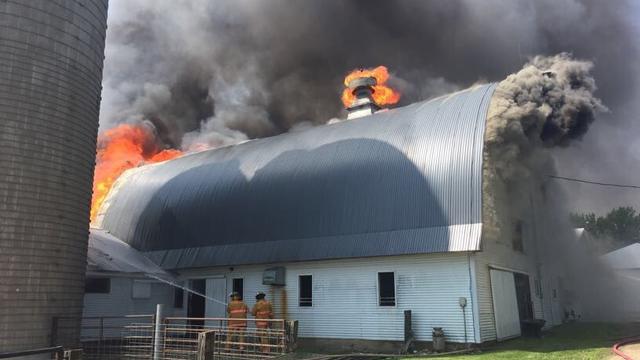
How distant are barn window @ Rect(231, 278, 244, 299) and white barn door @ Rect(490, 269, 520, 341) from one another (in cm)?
1016

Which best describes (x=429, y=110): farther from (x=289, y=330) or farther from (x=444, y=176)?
(x=289, y=330)

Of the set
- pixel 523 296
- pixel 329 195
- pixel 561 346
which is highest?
pixel 329 195

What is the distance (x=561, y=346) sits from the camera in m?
15.6

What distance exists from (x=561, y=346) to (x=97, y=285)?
16.6 metres

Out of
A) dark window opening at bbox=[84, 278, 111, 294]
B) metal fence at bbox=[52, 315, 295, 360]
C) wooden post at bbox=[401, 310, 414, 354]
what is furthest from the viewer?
dark window opening at bbox=[84, 278, 111, 294]

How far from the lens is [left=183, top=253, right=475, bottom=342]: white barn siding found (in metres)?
16.7

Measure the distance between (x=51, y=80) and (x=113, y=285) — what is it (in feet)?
31.4

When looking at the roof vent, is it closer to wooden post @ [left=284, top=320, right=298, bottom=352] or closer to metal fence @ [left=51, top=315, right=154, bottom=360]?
metal fence @ [left=51, top=315, right=154, bottom=360]

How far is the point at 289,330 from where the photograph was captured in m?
13.4

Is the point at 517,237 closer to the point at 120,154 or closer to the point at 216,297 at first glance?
the point at 216,297

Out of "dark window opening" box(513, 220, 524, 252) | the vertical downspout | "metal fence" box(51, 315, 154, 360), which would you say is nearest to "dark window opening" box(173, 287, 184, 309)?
"metal fence" box(51, 315, 154, 360)

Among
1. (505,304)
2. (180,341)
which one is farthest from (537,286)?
(180,341)

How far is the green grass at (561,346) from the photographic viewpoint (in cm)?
1363

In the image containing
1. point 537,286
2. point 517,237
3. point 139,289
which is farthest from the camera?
point 537,286
